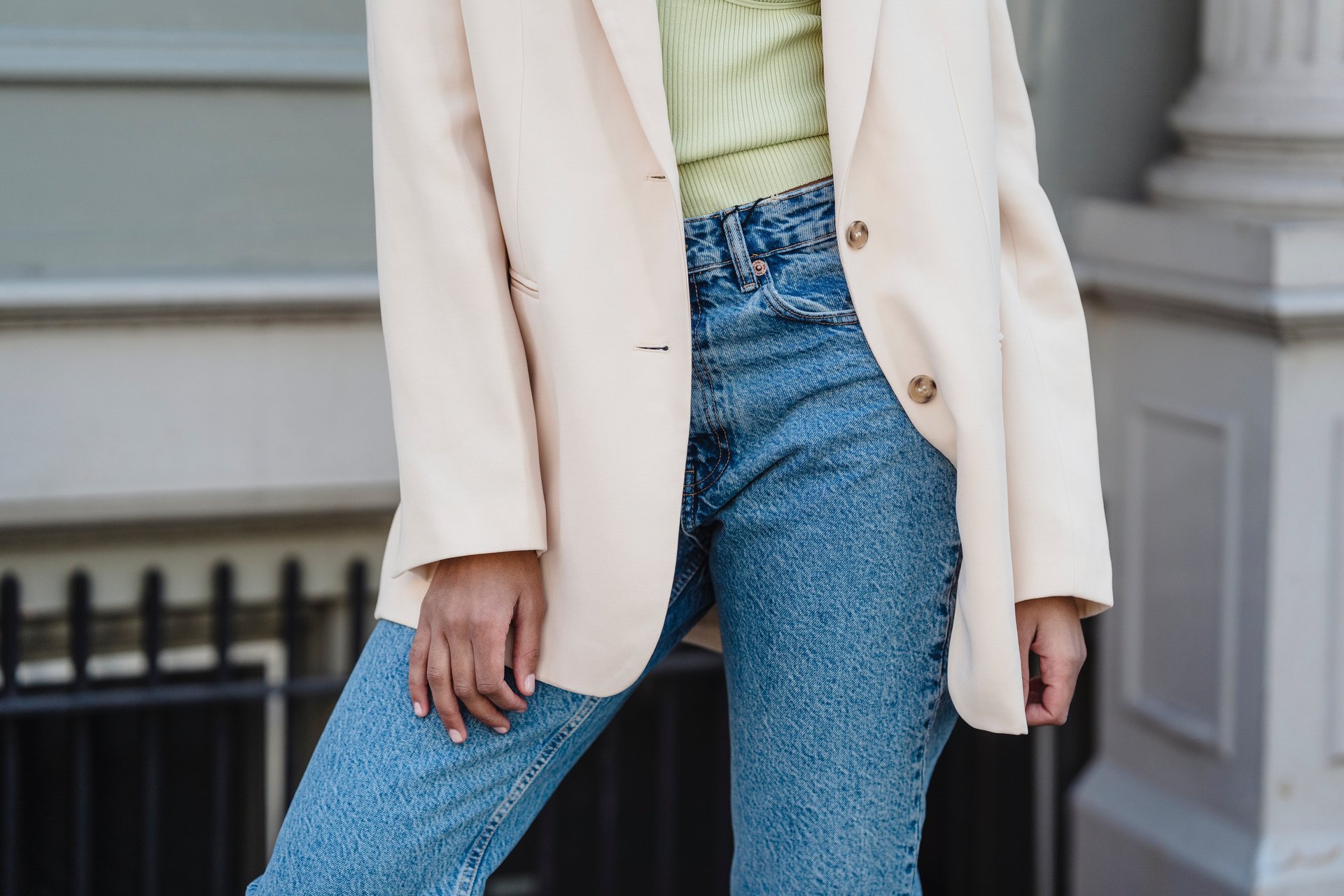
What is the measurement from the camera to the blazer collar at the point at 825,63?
44.9 inches

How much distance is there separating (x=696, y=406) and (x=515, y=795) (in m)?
0.43

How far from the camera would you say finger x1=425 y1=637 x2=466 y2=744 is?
1224 mm

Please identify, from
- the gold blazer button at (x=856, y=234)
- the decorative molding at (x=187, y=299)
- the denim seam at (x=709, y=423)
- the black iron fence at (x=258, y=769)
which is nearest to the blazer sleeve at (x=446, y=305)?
the denim seam at (x=709, y=423)

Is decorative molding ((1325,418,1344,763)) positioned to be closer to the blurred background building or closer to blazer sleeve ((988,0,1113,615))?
the blurred background building

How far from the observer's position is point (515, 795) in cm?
131

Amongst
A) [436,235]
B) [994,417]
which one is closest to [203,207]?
[436,235]

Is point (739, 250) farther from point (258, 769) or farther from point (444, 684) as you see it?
point (258, 769)

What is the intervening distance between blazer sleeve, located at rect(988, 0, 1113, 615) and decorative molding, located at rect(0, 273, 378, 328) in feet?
4.71

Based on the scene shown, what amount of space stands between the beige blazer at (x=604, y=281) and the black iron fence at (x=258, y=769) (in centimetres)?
153

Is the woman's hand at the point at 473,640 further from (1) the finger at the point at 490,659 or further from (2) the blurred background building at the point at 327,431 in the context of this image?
(2) the blurred background building at the point at 327,431

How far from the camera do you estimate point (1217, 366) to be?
2555 mm

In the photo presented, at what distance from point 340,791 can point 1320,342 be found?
6.55 feet

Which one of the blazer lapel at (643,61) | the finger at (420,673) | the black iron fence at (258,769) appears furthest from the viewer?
the black iron fence at (258,769)

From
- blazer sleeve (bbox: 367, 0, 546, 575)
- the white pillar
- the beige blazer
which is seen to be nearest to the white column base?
the white pillar
